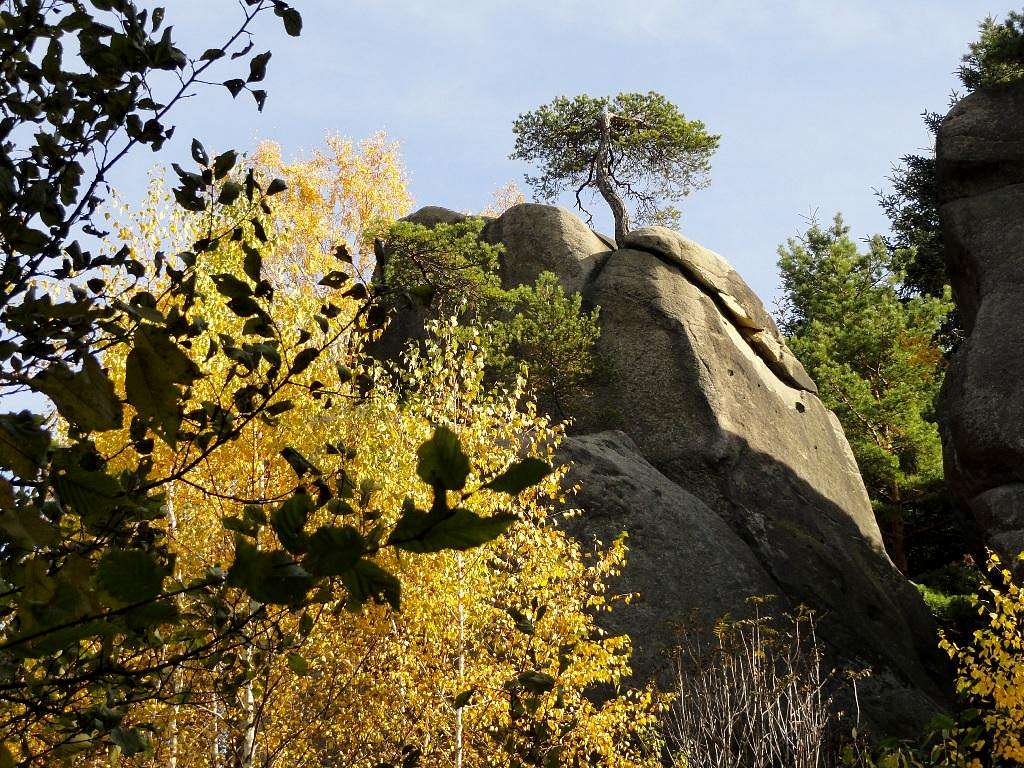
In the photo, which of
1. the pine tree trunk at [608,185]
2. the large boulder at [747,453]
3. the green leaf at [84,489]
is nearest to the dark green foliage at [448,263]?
the large boulder at [747,453]

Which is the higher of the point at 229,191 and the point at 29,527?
the point at 229,191

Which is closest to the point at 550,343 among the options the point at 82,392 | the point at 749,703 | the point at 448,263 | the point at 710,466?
the point at 448,263

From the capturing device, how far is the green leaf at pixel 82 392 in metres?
1.14

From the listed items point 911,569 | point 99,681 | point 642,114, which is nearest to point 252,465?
point 99,681

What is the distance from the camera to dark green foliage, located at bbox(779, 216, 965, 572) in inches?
747

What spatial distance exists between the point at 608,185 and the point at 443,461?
2419 centimetres

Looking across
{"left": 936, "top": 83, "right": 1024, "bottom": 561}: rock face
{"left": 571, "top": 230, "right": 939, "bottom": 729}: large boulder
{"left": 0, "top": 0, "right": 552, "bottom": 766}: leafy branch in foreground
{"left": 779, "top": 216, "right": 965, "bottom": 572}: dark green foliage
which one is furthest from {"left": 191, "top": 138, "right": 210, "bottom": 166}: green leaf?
{"left": 779, "top": 216, "right": 965, "bottom": 572}: dark green foliage

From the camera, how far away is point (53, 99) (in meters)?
1.81

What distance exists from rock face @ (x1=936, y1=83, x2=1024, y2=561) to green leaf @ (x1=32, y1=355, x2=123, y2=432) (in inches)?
542

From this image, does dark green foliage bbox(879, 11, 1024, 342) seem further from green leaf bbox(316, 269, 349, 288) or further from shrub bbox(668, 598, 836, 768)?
green leaf bbox(316, 269, 349, 288)

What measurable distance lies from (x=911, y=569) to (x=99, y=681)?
20.8 metres

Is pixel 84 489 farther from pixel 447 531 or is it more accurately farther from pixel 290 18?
pixel 290 18

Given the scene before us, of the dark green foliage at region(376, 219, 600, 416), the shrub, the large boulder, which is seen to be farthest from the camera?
the dark green foliage at region(376, 219, 600, 416)

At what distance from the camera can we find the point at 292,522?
95 centimetres
